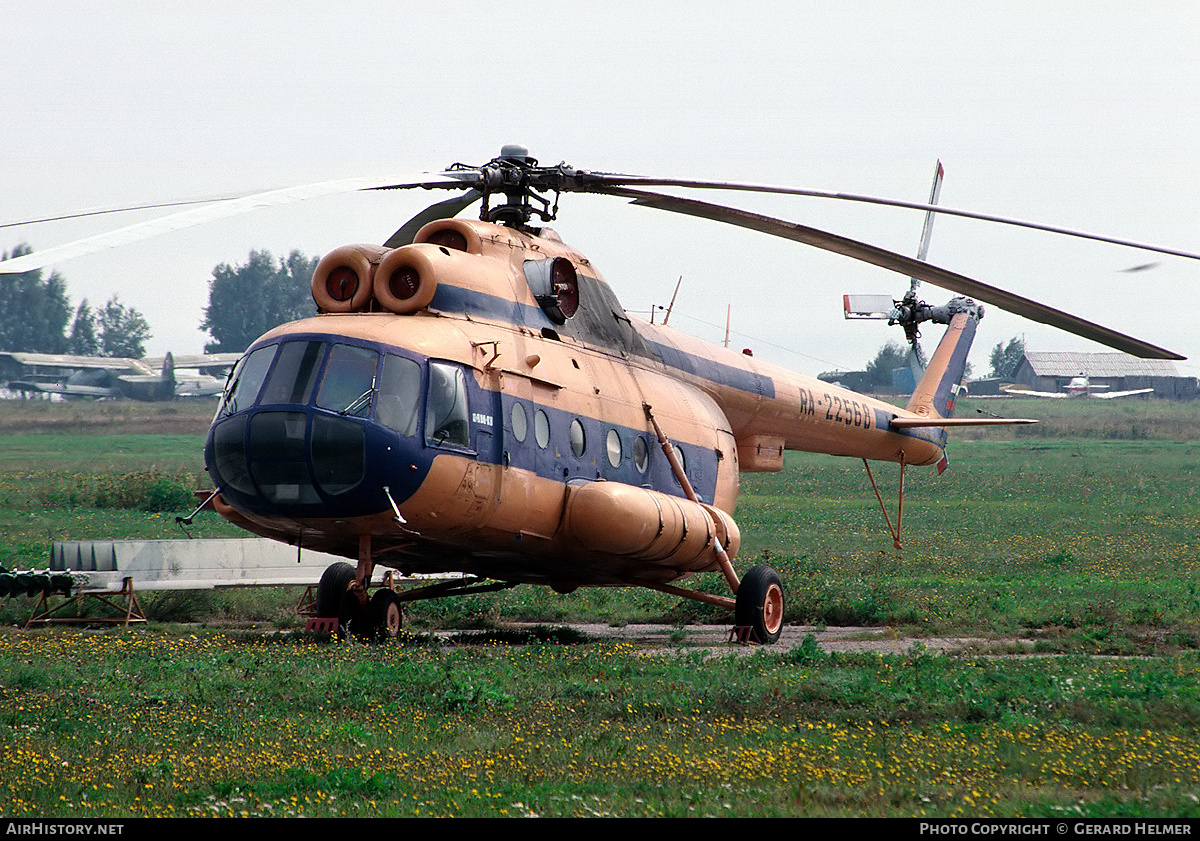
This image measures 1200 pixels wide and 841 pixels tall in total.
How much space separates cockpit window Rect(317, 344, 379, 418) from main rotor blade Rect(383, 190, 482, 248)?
3.70m

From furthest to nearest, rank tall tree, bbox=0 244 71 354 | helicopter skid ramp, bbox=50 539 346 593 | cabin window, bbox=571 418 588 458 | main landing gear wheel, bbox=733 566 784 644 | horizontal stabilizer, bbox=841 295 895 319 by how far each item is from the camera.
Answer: tall tree, bbox=0 244 71 354 < horizontal stabilizer, bbox=841 295 895 319 < helicopter skid ramp, bbox=50 539 346 593 < main landing gear wheel, bbox=733 566 784 644 < cabin window, bbox=571 418 588 458

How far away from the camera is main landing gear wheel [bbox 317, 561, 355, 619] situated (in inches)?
634

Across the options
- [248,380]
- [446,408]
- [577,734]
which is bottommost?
[577,734]

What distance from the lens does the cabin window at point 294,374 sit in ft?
42.5

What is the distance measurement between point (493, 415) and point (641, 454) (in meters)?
3.21

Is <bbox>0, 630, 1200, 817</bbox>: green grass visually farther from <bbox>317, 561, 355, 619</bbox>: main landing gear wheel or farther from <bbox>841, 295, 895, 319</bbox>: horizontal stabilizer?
<bbox>841, 295, 895, 319</bbox>: horizontal stabilizer

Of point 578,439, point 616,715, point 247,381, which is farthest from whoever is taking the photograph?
point 578,439

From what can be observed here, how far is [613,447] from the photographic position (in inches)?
638

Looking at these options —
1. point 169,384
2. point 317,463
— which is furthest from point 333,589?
point 169,384

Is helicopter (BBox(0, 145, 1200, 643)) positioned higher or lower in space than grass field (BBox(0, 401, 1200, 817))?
higher

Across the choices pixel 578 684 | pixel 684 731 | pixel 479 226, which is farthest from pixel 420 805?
pixel 479 226

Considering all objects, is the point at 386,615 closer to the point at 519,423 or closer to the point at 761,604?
the point at 519,423

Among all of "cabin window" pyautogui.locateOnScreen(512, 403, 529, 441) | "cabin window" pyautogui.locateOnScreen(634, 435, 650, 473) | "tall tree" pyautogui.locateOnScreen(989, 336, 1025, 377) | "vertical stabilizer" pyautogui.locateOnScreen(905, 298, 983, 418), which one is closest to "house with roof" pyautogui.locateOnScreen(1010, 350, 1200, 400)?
"tall tree" pyautogui.locateOnScreen(989, 336, 1025, 377)
